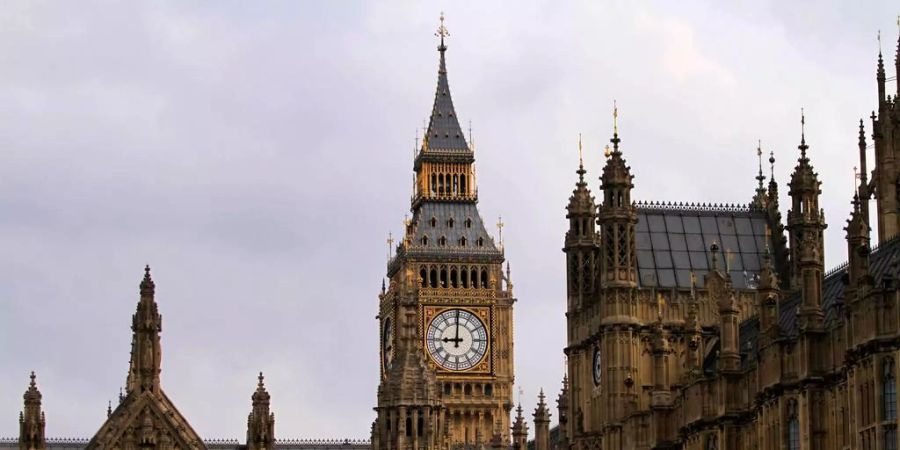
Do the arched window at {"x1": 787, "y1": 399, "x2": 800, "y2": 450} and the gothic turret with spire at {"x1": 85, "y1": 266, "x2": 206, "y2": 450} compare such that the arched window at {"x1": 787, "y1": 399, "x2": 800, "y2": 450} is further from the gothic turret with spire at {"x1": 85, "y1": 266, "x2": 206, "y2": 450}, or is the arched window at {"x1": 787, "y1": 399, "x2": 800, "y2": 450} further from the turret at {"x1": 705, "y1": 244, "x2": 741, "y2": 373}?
the gothic turret with spire at {"x1": 85, "y1": 266, "x2": 206, "y2": 450}

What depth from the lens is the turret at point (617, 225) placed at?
469ft

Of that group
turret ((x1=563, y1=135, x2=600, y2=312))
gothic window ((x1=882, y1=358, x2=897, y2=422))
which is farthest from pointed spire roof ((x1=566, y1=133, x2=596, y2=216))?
gothic window ((x1=882, y1=358, x2=897, y2=422))

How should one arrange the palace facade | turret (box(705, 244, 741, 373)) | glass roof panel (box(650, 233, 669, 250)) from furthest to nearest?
glass roof panel (box(650, 233, 669, 250)) → turret (box(705, 244, 741, 373)) → the palace facade

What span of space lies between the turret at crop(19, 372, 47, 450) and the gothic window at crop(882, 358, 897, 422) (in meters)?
72.9

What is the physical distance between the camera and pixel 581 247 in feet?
494

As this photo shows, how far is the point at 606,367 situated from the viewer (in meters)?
142

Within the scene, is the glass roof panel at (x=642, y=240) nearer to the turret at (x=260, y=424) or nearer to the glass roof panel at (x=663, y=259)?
the glass roof panel at (x=663, y=259)

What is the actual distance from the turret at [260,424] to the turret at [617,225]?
24.9m

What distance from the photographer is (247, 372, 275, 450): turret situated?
160750mm

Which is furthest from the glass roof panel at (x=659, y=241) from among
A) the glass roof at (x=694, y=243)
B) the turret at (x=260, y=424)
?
the turret at (x=260, y=424)

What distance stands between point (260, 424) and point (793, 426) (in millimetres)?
56889

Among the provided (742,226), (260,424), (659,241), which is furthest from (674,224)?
(260,424)

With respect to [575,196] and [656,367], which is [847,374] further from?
[575,196]

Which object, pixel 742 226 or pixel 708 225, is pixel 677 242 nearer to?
pixel 708 225
